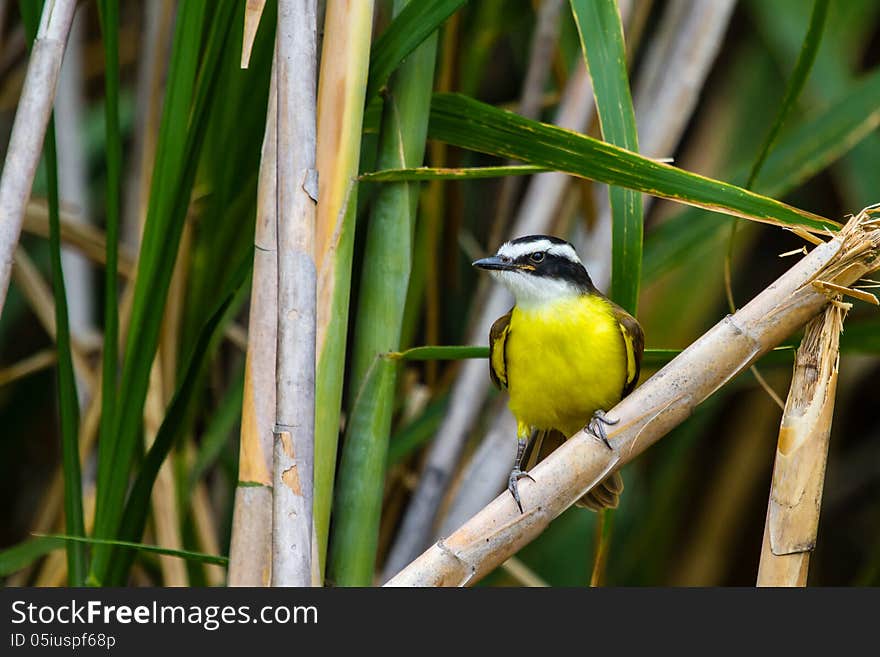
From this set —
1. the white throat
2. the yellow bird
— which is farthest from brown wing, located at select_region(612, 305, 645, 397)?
the white throat

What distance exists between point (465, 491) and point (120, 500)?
737 millimetres

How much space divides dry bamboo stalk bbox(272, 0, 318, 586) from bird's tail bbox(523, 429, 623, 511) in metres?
0.57

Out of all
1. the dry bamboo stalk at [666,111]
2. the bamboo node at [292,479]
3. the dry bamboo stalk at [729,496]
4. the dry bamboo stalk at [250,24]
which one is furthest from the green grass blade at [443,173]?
the dry bamboo stalk at [729,496]

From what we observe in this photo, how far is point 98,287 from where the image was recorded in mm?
2744

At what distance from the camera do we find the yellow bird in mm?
1757

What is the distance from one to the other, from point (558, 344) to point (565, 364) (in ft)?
0.14

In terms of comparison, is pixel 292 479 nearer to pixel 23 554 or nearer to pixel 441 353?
pixel 441 353

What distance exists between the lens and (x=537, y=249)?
1.77m

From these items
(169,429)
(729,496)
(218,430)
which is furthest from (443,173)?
(729,496)

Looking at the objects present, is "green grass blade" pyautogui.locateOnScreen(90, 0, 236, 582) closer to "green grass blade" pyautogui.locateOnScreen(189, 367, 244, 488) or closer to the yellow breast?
"green grass blade" pyautogui.locateOnScreen(189, 367, 244, 488)

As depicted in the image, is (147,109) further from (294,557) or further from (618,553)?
(618,553)

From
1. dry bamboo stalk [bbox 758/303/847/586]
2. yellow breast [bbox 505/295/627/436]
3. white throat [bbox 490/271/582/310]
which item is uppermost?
white throat [bbox 490/271/582/310]

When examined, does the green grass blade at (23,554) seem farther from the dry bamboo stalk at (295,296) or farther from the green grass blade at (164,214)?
the dry bamboo stalk at (295,296)

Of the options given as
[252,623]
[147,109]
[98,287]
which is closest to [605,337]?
[252,623]
